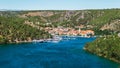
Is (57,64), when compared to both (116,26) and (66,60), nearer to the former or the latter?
Result: (66,60)

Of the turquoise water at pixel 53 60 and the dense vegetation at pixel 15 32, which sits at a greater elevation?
the dense vegetation at pixel 15 32

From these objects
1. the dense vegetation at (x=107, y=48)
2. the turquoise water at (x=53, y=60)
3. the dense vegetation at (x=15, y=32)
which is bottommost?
the turquoise water at (x=53, y=60)

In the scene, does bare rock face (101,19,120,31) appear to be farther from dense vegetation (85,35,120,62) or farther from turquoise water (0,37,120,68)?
turquoise water (0,37,120,68)

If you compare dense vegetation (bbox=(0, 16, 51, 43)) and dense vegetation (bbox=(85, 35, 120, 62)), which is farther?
dense vegetation (bbox=(0, 16, 51, 43))

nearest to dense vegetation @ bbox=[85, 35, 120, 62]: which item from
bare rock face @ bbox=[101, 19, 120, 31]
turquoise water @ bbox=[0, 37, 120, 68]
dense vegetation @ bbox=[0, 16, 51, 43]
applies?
turquoise water @ bbox=[0, 37, 120, 68]

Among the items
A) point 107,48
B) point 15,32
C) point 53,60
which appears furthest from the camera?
point 15,32

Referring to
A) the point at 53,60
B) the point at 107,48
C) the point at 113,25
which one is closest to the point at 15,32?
the point at 53,60

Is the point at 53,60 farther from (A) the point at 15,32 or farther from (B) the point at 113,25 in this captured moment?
(B) the point at 113,25

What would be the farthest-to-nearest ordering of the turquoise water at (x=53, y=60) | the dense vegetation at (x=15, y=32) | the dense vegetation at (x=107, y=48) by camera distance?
the dense vegetation at (x=15, y=32), the dense vegetation at (x=107, y=48), the turquoise water at (x=53, y=60)

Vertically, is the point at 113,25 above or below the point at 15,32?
above

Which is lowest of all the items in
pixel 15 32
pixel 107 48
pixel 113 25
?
pixel 107 48

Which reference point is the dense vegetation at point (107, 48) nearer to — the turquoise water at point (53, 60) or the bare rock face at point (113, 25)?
the turquoise water at point (53, 60)

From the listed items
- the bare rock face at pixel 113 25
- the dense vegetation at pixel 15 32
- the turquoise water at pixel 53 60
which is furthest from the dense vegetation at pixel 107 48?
the bare rock face at pixel 113 25
